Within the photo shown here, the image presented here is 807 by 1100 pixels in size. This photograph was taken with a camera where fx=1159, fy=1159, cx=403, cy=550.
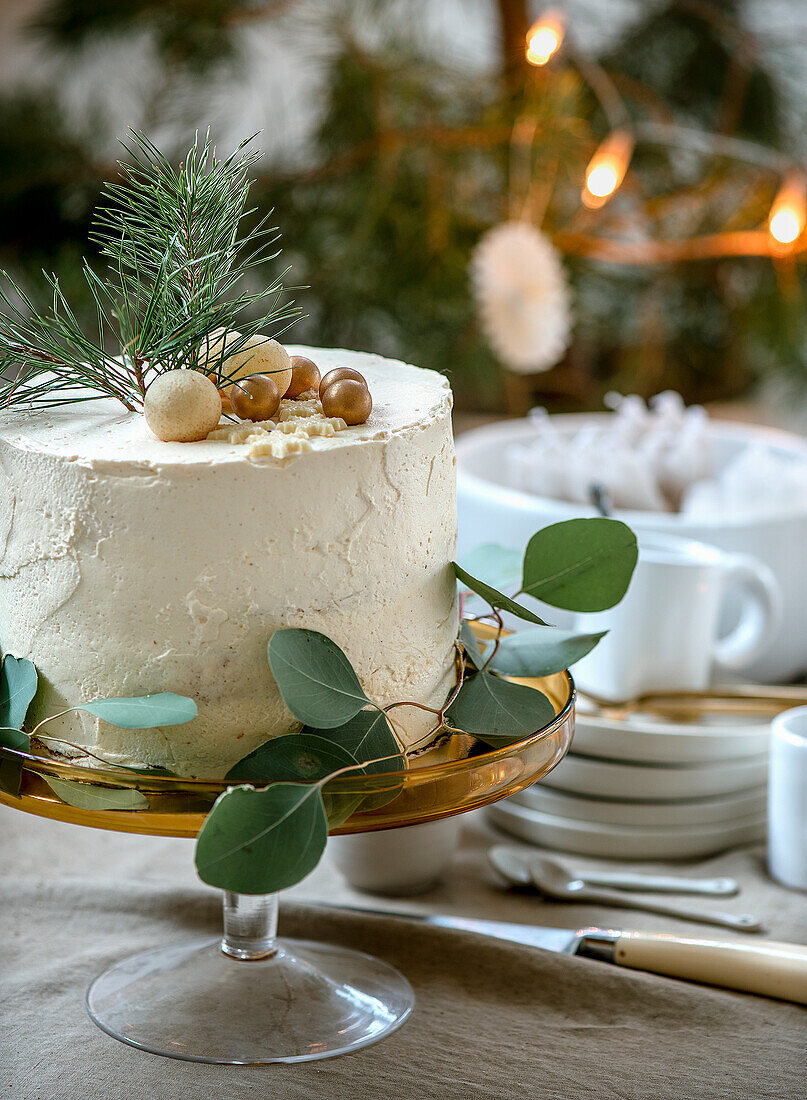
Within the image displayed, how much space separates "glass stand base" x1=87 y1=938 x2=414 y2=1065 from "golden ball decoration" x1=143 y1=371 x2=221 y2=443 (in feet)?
0.98

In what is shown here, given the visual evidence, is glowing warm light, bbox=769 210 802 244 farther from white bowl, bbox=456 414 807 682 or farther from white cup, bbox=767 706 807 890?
white cup, bbox=767 706 807 890

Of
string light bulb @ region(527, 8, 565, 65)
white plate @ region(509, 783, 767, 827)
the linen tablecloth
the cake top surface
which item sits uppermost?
string light bulb @ region(527, 8, 565, 65)

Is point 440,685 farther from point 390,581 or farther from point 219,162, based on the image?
point 219,162

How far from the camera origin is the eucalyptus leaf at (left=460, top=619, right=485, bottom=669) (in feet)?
2.02

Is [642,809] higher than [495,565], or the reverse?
[495,565]

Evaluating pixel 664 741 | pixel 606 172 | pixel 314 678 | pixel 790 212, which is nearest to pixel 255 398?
pixel 314 678

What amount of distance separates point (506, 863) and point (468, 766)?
10.5 inches

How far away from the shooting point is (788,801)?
2.41 feet

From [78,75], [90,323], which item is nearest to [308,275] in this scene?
[90,323]

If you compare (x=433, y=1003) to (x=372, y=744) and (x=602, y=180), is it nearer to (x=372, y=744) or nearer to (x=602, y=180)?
(x=372, y=744)

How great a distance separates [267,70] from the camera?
1.97 m

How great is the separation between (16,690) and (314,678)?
0.48ft

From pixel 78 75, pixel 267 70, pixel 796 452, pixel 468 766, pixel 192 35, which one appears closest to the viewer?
pixel 468 766

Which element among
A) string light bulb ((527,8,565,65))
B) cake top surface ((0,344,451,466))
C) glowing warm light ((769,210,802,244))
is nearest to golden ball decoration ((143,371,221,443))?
cake top surface ((0,344,451,466))
